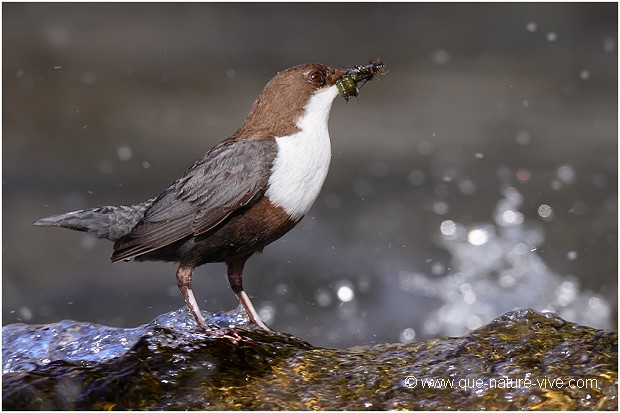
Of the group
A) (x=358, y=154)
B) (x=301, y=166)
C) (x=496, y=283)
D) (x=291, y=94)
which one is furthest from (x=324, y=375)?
(x=358, y=154)

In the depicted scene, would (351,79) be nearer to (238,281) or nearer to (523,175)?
(238,281)

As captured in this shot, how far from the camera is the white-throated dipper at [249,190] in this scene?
3.02m

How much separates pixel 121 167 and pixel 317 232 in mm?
1755

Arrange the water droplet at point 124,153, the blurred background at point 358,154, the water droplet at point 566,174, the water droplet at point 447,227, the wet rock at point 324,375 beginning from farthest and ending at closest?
the water droplet at point 124,153, the water droplet at point 566,174, the water droplet at point 447,227, the blurred background at point 358,154, the wet rock at point 324,375

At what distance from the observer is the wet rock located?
8.38 feet

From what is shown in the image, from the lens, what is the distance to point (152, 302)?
18.2 feet

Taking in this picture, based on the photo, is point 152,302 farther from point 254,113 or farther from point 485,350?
point 485,350

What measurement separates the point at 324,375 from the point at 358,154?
4.50m

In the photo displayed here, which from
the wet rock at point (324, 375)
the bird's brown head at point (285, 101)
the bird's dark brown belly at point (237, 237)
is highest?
the bird's brown head at point (285, 101)

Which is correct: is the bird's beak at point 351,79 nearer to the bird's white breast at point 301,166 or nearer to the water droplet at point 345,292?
the bird's white breast at point 301,166

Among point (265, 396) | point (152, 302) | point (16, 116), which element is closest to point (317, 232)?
point (152, 302)

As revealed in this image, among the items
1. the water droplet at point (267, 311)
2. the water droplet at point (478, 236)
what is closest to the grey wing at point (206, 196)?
the water droplet at point (267, 311)

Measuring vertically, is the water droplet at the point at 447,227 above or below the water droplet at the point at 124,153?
below

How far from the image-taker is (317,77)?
3.19 meters
